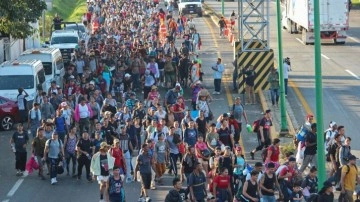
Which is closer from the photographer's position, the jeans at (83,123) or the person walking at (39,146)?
the person walking at (39,146)

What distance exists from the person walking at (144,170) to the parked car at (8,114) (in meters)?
10.7

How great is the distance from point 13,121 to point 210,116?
694 centimetres

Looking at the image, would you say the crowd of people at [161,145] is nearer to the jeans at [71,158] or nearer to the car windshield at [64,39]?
the jeans at [71,158]

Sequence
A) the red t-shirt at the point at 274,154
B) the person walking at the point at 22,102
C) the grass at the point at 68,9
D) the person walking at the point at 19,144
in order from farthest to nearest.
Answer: the grass at the point at 68,9, the person walking at the point at 22,102, the person walking at the point at 19,144, the red t-shirt at the point at 274,154

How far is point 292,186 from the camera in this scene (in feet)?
67.7

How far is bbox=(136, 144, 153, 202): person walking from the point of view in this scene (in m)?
23.0

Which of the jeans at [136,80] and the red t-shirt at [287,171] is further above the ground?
the jeans at [136,80]

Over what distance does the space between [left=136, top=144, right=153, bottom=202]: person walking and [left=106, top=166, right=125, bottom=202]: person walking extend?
196cm

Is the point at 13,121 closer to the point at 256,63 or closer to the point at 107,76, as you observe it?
the point at 107,76

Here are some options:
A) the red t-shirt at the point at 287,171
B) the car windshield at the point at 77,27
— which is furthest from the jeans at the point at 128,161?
the car windshield at the point at 77,27

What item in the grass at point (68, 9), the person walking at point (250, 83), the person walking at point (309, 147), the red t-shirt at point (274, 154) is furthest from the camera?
the grass at point (68, 9)

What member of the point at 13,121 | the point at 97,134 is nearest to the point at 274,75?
the point at 13,121

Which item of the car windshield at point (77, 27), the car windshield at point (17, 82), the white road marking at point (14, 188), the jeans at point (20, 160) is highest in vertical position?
the car windshield at point (77, 27)

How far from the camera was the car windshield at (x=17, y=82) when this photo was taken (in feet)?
113
